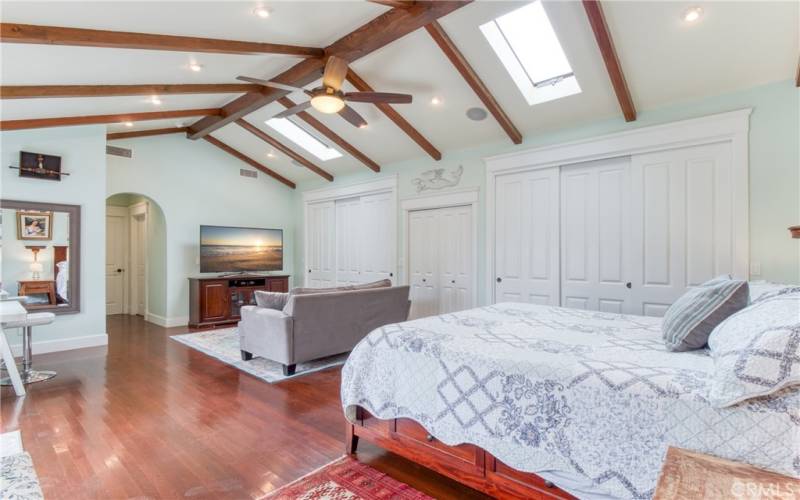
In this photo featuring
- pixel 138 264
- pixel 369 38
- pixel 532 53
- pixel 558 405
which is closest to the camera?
pixel 558 405

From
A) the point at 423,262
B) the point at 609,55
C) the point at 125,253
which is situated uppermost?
the point at 609,55

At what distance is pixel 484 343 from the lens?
2.04 meters

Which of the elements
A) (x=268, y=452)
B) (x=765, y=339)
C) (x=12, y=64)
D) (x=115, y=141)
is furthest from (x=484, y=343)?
(x=115, y=141)

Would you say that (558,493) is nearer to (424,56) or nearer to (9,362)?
(424,56)

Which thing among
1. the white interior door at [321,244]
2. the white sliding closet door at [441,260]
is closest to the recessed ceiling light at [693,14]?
the white sliding closet door at [441,260]

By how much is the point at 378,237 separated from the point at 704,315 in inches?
211

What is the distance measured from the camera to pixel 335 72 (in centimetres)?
368

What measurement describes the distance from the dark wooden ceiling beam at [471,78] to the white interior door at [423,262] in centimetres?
177

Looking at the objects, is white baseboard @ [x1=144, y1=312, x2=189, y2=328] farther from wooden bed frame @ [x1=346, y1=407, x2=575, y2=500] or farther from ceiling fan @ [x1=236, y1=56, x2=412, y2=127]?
wooden bed frame @ [x1=346, y1=407, x2=575, y2=500]

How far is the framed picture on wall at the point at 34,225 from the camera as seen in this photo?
463 cm

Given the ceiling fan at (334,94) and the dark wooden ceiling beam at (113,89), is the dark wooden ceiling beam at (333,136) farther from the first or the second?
the ceiling fan at (334,94)

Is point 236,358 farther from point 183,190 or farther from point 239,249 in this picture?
point 183,190

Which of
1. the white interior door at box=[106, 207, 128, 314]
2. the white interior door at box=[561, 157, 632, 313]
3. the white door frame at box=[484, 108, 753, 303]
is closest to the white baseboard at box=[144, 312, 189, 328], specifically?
the white interior door at box=[106, 207, 128, 314]

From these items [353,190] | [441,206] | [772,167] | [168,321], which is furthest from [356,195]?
[772,167]
